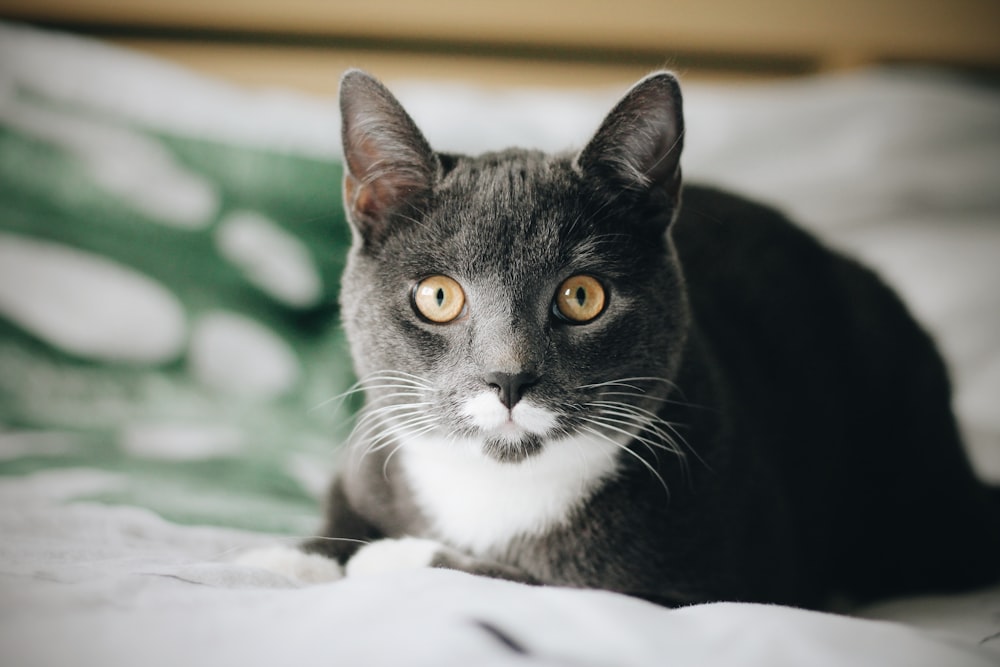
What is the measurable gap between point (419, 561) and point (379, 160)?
470 mm

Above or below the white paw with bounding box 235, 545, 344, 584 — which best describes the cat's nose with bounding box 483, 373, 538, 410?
above

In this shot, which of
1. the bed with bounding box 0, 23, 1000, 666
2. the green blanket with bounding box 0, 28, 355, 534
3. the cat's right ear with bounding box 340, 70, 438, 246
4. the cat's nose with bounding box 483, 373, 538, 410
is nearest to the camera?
the bed with bounding box 0, 23, 1000, 666

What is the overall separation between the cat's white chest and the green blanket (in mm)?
412

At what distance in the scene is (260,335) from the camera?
62.1 inches

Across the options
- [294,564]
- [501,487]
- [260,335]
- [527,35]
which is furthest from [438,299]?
[527,35]

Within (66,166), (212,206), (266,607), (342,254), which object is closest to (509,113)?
(342,254)

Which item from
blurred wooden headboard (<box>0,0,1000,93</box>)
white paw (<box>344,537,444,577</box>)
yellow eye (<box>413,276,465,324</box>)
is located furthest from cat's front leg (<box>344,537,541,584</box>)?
blurred wooden headboard (<box>0,0,1000,93</box>)

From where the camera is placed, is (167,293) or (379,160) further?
(167,293)

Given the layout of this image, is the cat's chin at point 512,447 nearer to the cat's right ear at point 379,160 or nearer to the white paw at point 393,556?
the white paw at point 393,556

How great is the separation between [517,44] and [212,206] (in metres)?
0.98

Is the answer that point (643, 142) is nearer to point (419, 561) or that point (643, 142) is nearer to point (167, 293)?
point (419, 561)

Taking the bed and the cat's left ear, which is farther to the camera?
the cat's left ear

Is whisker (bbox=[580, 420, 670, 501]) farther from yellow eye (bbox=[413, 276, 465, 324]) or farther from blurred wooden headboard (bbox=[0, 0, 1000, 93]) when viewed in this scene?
blurred wooden headboard (bbox=[0, 0, 1000, 93])

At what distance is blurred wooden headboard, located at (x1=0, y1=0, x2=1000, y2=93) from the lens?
1.95 meters
